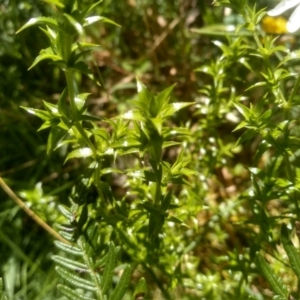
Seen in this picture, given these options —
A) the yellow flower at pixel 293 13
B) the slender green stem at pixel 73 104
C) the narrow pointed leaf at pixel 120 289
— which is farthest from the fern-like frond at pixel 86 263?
the yellow flower at pixel 293 13

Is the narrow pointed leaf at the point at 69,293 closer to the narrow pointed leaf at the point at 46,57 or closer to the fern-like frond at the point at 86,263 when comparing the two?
the fern-like frond at the point at 86,263

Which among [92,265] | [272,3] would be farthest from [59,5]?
[272,3]

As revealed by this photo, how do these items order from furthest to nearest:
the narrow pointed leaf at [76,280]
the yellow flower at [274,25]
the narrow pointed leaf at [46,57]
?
the yellow flower at [274,25] < the narrow pointed leaf at [76,280] < the narrow pointed leaf at [46,57]

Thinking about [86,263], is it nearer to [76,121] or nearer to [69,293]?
[69,293]

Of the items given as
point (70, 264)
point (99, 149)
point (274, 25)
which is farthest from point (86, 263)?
point (274, 25)

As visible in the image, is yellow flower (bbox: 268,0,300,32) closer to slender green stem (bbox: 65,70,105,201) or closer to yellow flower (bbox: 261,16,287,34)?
slender green stem (bbox: 65,70,105,201)

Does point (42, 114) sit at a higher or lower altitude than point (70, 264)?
higher

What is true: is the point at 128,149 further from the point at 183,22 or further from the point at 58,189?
the point at 183,22

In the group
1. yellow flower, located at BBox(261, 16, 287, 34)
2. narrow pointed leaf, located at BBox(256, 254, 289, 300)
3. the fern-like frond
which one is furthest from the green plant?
yellow flower, located at BBox(261, 16, 287, 34)
